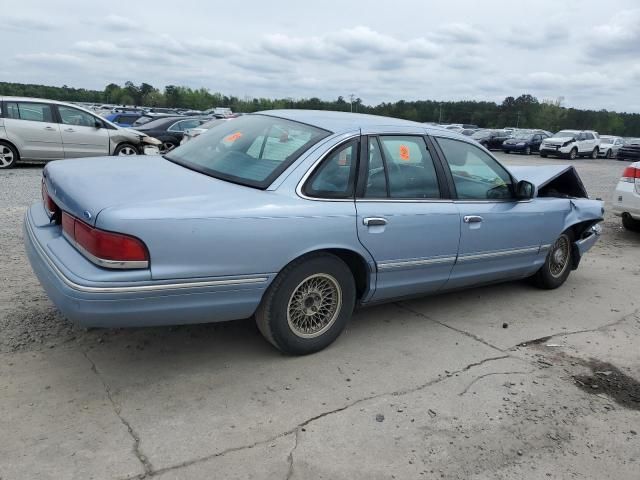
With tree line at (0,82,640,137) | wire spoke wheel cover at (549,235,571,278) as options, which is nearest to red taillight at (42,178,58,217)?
wire spoke wheel cover at (549,235,571,278)

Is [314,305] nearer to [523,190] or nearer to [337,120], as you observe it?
[337,120]

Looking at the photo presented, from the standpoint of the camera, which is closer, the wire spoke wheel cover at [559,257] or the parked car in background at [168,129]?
the wire spoke wheel cover at [559,257]

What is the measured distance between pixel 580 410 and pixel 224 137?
9.85ft

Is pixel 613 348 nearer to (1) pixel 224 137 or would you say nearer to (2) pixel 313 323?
(2) pixel 313 323

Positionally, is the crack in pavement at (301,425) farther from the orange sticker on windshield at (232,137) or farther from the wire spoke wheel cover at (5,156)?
the wire spoke wheel cover at (5,156)

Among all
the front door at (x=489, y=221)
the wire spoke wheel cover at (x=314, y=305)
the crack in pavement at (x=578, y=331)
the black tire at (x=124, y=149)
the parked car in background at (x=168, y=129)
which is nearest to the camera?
the wire spoke wheel cover at (x=314, y=305)

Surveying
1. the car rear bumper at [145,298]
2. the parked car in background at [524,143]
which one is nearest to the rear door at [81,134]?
the car rear bumper at [145,298]

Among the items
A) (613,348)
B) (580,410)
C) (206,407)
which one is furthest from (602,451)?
(206,407)

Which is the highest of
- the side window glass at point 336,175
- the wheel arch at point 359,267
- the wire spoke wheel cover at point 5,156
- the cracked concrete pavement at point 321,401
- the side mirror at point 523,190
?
the side window glass at point 336,175

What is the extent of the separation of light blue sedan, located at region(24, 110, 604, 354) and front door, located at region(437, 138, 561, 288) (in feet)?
0.04

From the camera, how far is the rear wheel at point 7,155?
456 inches

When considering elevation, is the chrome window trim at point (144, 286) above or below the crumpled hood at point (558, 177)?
below

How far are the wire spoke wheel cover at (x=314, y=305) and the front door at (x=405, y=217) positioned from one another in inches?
13.7

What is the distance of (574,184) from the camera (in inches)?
224
